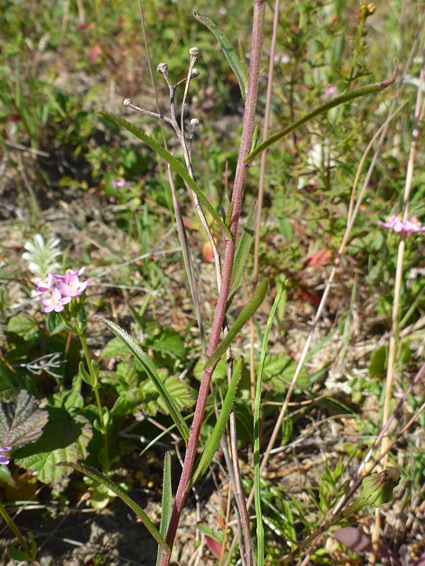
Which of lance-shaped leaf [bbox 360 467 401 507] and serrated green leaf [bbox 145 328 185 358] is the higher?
serrated green leaf [bbox 145 328 185 358]

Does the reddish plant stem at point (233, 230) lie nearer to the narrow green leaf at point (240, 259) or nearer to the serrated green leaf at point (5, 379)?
the narrow green leaf at point (240, 259)

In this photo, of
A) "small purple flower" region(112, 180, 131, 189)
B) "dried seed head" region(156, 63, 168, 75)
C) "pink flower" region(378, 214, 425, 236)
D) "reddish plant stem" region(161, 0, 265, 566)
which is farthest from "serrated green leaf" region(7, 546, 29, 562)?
"small purple flower" region(112, 180, 131, 189)

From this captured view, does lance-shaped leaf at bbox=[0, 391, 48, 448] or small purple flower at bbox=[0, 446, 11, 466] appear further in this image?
lance-shaped leaf at bbox=[0, 391, 48, 448]

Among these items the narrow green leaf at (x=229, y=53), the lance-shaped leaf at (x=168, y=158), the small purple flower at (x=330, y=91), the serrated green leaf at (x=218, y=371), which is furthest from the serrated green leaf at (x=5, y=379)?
the small purple flower at (x=330, y=91)

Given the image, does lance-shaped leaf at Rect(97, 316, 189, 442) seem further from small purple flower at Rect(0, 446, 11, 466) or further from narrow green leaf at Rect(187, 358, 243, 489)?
small purple flower at Rect(0, 446, 11, 466)

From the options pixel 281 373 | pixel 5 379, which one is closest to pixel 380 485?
pixel 281 373

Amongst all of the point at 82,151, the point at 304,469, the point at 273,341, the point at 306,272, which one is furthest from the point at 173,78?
the point at 304,469

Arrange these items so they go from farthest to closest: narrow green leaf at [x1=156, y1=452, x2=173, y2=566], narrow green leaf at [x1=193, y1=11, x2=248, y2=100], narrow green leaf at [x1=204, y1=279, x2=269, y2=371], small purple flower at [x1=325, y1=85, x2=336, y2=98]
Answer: small purple flower at [x1=325, y1=85, x2=336, y2=98] < narrow green leaf at [x1=156, y1=452, x2=173, y2=566] < narrow green leaf at [x1=193, y1=11, x2=248, y2=100] < narrow green leaf at [x1=204, y1=279, x2=269, y2=371]
